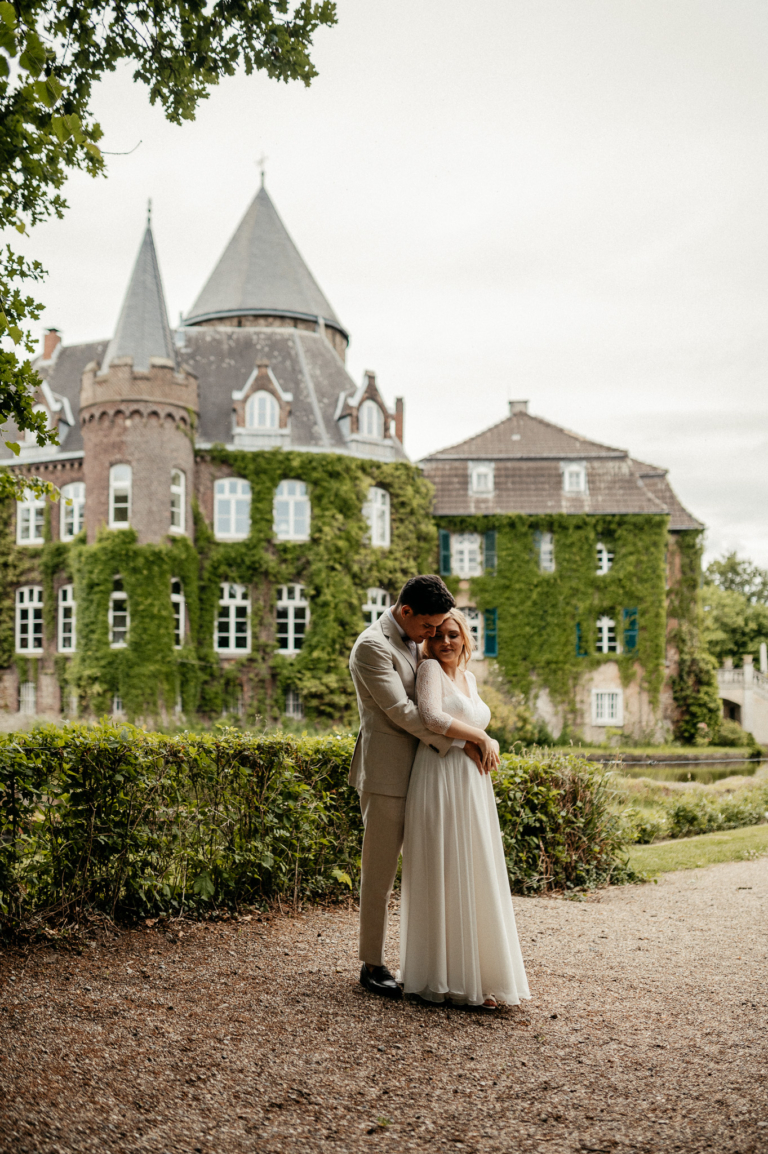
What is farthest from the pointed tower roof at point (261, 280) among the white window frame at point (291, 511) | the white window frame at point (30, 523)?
the white window frame at point (30, 523)

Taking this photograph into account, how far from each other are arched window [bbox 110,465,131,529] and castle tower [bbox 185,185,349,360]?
8772 millimetres

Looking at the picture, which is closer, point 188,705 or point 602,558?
point 188,705

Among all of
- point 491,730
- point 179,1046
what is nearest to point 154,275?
point 491,730

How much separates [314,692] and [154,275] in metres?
14.4

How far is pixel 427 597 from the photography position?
15.4ft

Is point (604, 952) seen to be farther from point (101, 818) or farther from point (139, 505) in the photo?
point (139, 505)

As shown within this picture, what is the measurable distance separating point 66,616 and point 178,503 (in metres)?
5.18

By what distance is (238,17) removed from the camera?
6.28 meters

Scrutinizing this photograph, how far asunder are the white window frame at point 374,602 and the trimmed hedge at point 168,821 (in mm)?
24199

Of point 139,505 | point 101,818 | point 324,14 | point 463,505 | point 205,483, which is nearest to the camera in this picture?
point 101,818

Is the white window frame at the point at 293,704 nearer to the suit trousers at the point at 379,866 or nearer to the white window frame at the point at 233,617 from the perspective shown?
the white window frame at the point at 233,617

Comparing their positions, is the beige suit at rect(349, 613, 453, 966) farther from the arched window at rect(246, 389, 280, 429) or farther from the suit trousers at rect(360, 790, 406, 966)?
the arched window at rect(246, 389, 280, 429)

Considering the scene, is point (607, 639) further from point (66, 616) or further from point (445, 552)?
point (66, 616)

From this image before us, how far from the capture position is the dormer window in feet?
114
